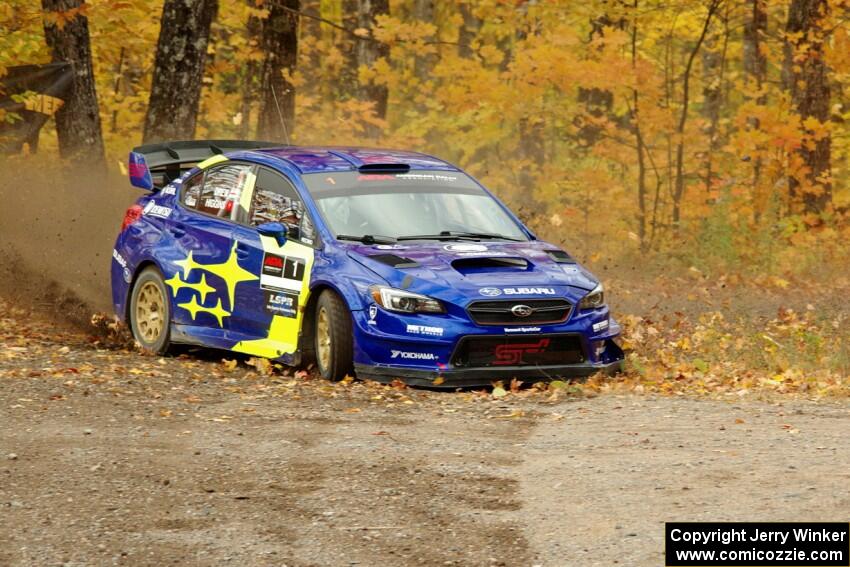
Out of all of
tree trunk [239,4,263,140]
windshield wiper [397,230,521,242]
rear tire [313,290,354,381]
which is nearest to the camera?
rear tire [313,290,354,381]

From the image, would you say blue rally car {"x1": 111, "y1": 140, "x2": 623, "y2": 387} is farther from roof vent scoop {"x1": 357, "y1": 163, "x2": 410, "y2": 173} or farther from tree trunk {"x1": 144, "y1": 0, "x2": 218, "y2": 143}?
tree trunk {"x1": 144, "y1": 0, "x2": 218, "y2": 143}

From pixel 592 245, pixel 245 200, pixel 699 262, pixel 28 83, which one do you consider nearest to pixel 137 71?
pixel 28 83

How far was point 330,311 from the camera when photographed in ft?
34.7

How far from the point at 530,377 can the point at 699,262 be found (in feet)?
A: 33.9

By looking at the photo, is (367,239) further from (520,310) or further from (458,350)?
(520,310)

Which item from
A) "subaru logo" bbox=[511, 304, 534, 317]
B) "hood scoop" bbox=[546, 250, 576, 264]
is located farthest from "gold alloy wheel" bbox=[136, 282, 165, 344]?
"subaru logo" bbox=[511, 304, 534, 317]

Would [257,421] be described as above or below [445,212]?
below

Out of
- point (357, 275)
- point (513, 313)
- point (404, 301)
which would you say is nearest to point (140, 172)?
point (357, 275)

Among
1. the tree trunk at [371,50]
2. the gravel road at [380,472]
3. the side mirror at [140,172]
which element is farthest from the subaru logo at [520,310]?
the tree trunk at [371,50]

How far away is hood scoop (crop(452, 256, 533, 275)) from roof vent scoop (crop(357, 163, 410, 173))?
1.60m

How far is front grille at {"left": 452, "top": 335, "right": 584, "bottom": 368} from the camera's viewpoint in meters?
10.2

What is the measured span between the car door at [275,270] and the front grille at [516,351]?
144cm

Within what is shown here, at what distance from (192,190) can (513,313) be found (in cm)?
384

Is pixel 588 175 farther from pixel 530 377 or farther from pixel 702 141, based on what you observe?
pixel 530 377
